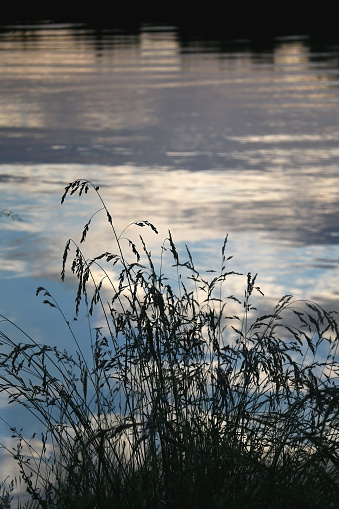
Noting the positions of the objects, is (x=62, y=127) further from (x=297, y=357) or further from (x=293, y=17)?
(x=293, y=17)

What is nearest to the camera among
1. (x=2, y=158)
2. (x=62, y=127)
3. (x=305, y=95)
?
(x=2, y=158)

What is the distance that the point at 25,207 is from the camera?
8758 mm

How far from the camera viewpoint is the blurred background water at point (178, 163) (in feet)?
22.6

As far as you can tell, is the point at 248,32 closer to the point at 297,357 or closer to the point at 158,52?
the point at 158,52

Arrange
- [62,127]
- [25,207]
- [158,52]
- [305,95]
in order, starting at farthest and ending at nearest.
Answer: [158,52] → [305,95] → [62,127] → [25,207]

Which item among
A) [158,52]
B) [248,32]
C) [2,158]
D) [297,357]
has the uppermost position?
[248,32]

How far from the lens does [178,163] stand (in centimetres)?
1059

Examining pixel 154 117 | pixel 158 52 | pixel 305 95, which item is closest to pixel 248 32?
pixel 158 52

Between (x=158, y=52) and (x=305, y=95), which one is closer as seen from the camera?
(x=305, y=95)

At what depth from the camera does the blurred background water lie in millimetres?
6895

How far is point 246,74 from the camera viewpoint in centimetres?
1888

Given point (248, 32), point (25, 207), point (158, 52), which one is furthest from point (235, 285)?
point (248, 32)

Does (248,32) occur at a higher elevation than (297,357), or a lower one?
higher

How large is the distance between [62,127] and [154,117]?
1396mm
